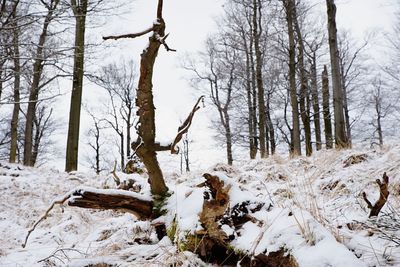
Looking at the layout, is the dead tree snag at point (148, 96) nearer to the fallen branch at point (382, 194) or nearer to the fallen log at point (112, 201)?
the fallen log at point (112, 201)

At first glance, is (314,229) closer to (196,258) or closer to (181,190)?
(196,258)

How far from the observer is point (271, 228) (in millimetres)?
1833

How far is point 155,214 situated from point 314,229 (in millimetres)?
1454

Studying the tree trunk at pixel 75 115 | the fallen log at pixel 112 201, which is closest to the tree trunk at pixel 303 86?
the tree trunk at pixel 75 115

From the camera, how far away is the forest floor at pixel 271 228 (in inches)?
62.5

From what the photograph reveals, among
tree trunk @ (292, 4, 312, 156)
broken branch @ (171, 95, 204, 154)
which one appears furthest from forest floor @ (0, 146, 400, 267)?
tree trunk @ (292, 4, 312, 156)

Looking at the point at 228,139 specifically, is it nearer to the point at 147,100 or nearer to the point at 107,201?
the point at 147,100

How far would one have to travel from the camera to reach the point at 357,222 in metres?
1.90

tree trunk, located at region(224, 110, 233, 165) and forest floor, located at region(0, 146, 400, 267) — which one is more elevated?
tree trunk, located at region(224, 110, 233, 165)

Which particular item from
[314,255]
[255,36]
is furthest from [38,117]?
[314,255]

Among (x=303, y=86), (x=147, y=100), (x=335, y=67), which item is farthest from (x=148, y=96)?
(x=303, y=86)

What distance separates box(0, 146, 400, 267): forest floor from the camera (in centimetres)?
159

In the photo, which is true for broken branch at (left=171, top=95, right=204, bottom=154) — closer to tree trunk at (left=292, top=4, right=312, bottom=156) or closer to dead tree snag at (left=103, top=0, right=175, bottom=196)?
dead tree snag at (left=103, top=0, right=175, bottom=196)

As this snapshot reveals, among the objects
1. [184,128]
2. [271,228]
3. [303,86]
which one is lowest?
[271,228]
